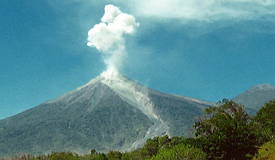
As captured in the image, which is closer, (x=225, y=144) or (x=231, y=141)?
(x=225, y=144)

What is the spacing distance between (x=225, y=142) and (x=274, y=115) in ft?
91.0

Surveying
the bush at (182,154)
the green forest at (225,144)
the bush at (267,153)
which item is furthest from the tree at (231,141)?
the bush at (267,153)

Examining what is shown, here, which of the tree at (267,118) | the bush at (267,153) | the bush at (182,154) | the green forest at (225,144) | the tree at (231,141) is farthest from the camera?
the tree at (267,118)

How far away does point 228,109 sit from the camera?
290ft

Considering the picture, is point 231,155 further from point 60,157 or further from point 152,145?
point 60,157

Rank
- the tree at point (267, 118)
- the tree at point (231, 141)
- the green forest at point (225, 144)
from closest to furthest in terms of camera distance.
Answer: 1. the green forest at point (225, 144)
2. the tree at point (231, 141)
3. the tree at point (267, 118)

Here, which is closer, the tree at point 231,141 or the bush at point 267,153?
the bush at point 267,153

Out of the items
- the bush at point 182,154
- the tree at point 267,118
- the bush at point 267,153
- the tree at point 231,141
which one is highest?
the tree at point 267,118

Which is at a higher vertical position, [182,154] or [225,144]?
[225,144]

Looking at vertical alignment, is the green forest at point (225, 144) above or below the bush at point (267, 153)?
above

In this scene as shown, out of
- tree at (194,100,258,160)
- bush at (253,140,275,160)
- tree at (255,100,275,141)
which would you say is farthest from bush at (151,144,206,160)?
tree at (255,100,275,141)

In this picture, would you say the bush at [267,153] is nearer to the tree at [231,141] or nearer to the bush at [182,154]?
the bush at [182,154]

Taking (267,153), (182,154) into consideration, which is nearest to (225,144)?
(182,154)

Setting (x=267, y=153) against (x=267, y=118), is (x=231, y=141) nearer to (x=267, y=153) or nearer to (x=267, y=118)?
(x=267, y=153)
